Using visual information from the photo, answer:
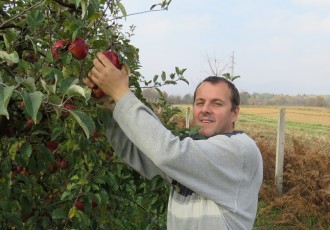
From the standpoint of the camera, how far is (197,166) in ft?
4.48

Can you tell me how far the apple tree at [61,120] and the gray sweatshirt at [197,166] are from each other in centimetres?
11

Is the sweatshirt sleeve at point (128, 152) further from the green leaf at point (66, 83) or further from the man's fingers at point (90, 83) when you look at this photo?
the green leaf at point (66, 83)

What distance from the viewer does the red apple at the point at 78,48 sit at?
51.3 inches

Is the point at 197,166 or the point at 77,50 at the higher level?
the point at 77,50

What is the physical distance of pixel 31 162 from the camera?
1582 millimetres

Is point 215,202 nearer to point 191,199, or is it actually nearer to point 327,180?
point 191,199

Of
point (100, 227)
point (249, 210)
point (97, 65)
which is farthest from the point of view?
point (100, 227)

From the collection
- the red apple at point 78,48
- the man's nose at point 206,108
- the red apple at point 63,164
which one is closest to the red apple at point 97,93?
the red apple at point 78,48

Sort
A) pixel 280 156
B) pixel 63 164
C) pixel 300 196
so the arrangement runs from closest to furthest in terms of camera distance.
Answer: pixel 63 164 < pixel 300 196 < pixel 280 156

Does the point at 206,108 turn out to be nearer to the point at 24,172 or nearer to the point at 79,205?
the point at 79,205

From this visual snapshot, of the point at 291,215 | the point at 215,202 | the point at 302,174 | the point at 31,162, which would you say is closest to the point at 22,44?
the point at 31,162

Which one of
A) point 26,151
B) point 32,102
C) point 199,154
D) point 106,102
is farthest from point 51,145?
point 32,102

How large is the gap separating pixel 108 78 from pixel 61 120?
1.38 ft

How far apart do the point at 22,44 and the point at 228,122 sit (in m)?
0.80
